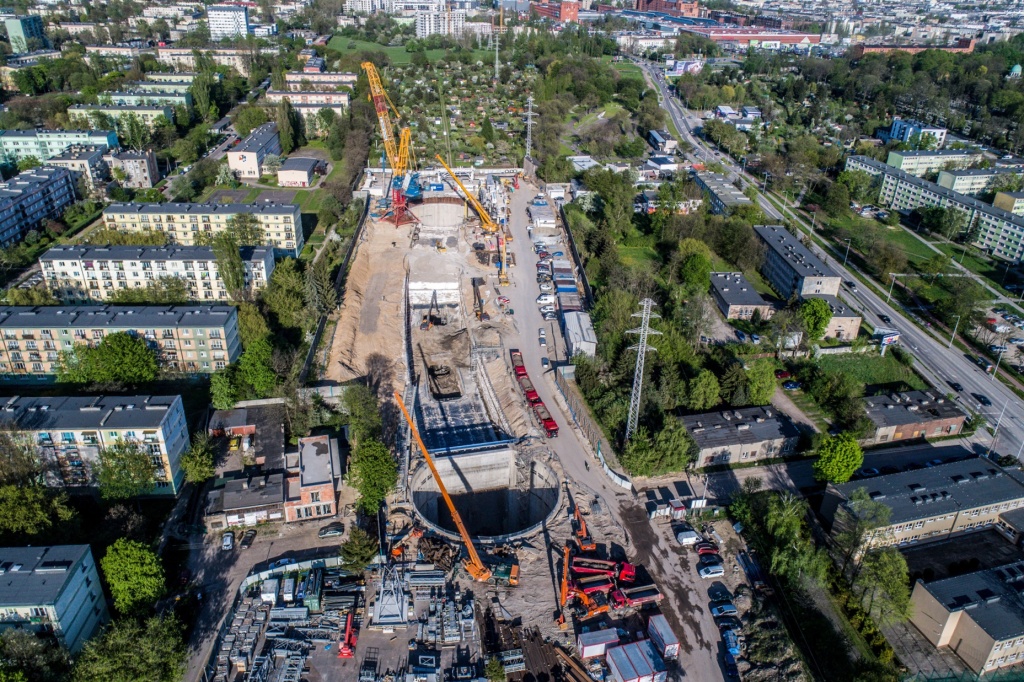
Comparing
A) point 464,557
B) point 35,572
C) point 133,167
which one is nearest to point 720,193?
point 464,557

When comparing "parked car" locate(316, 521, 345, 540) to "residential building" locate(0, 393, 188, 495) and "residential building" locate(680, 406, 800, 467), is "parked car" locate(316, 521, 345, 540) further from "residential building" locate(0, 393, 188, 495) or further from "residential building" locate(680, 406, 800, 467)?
"residential building" locate(680, 406, 800, 467)

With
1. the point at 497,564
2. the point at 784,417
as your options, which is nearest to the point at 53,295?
the point at 497,564

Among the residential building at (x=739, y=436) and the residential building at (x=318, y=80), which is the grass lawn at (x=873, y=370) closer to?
the residential building at (x=739, y=436)

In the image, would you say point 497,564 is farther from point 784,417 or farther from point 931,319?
point 931,319

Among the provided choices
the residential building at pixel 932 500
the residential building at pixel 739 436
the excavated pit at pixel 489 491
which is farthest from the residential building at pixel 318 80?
the residential building at pixel 932 500

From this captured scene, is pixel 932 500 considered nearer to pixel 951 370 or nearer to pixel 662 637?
pixel 662 637
